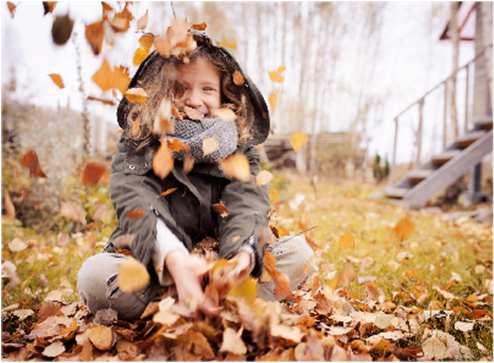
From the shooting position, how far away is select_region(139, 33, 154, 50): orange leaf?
162 cm

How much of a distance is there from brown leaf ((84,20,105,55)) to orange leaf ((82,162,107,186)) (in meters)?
0.31

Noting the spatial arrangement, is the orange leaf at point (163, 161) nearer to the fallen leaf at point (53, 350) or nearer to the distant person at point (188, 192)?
the distant person at point (188, 192)

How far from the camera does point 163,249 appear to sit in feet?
4.80

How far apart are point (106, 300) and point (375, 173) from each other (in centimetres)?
985

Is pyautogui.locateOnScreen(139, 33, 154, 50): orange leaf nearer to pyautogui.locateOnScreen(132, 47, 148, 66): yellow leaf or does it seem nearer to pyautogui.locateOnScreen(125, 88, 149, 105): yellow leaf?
pyautogui.locateOnScreen(132, 47, 148, 66): yellow leaf

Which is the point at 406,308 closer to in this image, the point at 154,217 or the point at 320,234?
the point at 154,217

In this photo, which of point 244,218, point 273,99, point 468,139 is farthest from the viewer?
point 468,139

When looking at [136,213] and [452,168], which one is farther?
[452,168]

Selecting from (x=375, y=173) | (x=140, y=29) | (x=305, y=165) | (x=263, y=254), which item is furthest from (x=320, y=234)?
(x=305, y=165)

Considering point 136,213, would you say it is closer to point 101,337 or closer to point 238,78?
point 101,337

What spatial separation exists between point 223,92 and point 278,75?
0.31 m

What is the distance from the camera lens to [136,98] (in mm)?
1572

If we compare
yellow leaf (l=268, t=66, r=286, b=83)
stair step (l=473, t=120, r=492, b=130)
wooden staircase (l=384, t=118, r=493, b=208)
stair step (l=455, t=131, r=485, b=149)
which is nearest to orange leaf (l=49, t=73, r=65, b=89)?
yellow leaf (l=268, t=66, r=286, b=83)

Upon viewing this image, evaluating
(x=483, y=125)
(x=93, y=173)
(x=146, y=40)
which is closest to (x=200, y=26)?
(x=146, y=40)
